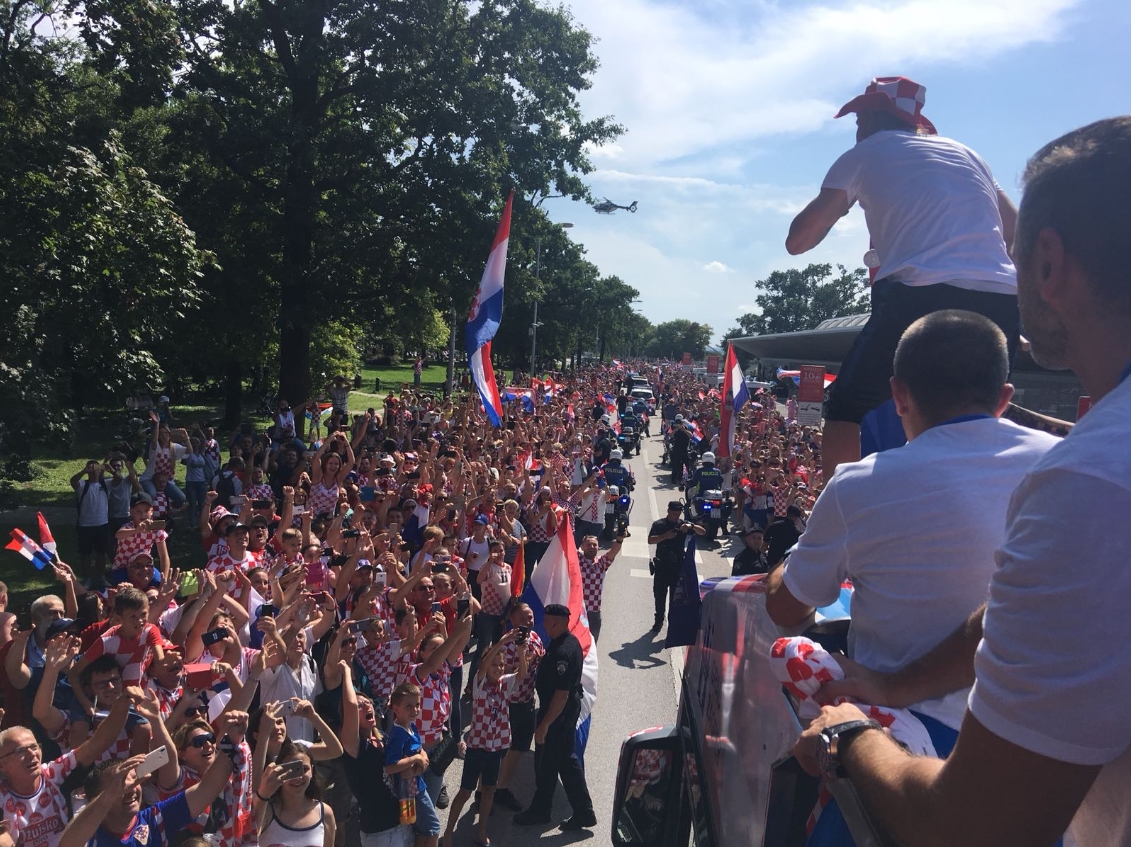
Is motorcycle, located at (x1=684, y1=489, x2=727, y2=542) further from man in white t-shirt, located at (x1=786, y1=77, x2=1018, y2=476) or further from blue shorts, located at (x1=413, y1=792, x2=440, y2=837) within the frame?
man in white t-shirt, located at (x1=786, y1=77, x2=1018, y2=476)

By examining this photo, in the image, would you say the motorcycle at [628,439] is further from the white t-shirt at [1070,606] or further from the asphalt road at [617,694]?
the white t-shirt at [1070,606]

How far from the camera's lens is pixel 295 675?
227 inches

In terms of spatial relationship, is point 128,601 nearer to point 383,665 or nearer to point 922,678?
point 383,665

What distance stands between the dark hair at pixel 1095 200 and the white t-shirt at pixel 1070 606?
0.61 feet

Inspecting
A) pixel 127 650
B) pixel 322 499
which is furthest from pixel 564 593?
pixel 322 499

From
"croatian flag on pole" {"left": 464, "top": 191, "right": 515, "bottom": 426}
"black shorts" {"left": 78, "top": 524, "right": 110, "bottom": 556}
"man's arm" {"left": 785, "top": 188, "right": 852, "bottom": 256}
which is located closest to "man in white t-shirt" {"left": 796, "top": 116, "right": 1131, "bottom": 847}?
"man's arm" {"left": 785, "top": 188, "right": 852, "bottom": 256}

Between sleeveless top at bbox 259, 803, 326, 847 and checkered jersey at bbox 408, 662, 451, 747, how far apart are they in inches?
55.0

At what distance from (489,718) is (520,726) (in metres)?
0.41

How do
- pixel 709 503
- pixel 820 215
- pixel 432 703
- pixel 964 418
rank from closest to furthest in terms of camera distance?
pixel 964 418
pixel 820 215
pixel 432 703
pixel 709 503

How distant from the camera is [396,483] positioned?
12.0 m

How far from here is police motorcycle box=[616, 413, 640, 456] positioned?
1158 inches

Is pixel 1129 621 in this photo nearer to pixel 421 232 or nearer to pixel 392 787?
pixel 392 787

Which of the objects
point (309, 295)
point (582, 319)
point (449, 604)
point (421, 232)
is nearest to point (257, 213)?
point (309, 295)

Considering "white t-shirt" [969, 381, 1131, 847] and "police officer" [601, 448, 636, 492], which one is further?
"police officer" [601, 448, 636, 492]
